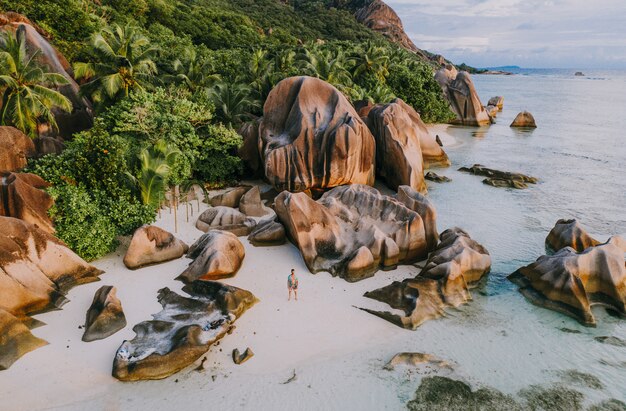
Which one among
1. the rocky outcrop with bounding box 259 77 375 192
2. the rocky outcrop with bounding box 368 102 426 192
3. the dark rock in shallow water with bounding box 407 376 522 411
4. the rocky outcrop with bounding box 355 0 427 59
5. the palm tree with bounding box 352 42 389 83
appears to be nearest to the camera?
→ the dark rock in shallow water with bounding box 407 376 522 411

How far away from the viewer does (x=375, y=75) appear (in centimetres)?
4391

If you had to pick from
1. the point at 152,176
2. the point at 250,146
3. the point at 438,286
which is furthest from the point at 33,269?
the point at 250,146

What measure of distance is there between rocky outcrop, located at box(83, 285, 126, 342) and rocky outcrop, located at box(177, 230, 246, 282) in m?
2.59

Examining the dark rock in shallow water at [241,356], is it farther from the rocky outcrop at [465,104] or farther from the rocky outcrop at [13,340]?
the rocky outcrop at [465,104]

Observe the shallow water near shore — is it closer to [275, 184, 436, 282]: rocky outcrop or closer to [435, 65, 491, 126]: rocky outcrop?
[275, 184, 436, 282]: rocky outcrop

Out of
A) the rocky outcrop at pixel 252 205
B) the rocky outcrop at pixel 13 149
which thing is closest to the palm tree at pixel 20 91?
the rocky outcrop at pixel 13 149

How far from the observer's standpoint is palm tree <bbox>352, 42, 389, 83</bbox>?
4316cm

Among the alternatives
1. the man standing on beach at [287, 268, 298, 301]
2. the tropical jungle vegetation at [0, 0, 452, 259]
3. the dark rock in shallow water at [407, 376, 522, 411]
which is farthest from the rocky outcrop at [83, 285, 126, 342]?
the dark rock in shallow water at [407, 376, 522, 411]

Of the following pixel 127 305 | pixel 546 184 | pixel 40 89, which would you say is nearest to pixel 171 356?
pixel 127 305

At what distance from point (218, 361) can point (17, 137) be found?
1432 centimetres

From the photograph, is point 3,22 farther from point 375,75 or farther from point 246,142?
point 375,75

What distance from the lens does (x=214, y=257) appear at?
1536cm

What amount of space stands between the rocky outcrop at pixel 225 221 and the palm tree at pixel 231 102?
8.31 meters

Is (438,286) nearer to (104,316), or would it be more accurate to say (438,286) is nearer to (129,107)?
(104,316)
